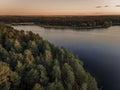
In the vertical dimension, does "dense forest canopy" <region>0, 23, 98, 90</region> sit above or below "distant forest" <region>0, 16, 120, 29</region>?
below

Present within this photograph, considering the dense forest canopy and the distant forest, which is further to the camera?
the distant forest

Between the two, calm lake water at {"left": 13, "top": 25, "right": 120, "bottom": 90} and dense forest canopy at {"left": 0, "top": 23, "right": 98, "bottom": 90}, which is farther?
calm lake water at {"left": 13, "top": 25, "right": 120, "bottom": 90}

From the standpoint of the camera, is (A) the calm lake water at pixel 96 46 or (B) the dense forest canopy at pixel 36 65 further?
(A) the calm lake water at pixel 96 46

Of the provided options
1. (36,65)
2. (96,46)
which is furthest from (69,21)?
(36,65)

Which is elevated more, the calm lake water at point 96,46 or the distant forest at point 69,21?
the distant forest at point 69,21
